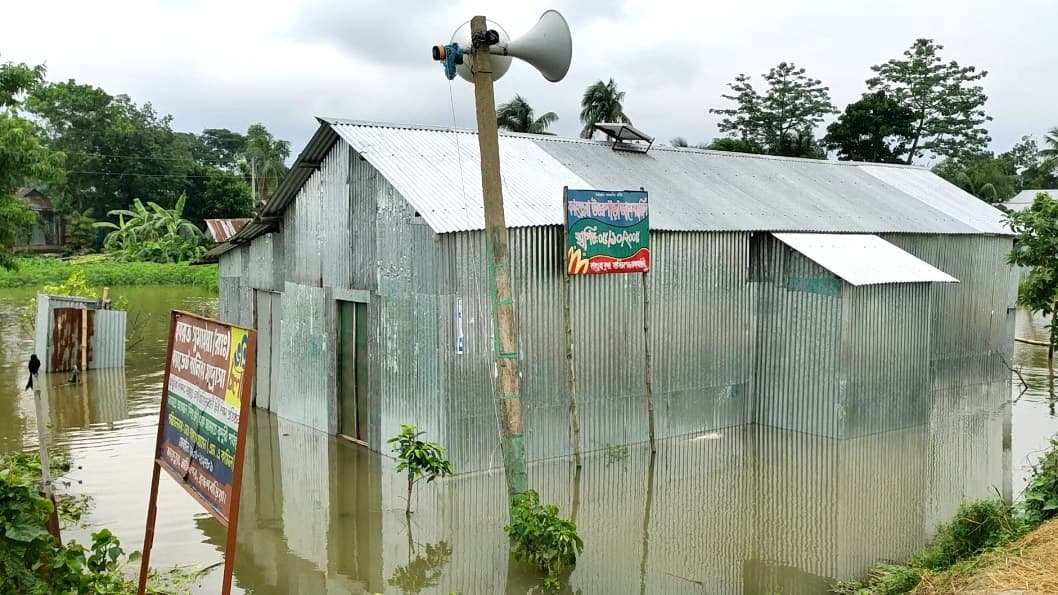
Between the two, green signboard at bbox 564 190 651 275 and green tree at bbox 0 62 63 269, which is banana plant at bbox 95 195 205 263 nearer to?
green tree at bbox 0 62 63 269

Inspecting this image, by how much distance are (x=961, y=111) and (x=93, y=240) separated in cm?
5344

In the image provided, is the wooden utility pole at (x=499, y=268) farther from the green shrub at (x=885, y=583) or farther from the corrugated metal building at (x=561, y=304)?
the green shrub at (x=885, y=583)

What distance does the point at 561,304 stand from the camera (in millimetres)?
11875

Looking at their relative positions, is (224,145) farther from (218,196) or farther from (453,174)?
(453,174)

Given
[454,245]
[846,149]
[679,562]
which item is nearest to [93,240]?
Answer: [846,149]

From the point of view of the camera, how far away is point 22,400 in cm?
1546

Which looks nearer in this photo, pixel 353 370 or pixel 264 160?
pixel 353 370

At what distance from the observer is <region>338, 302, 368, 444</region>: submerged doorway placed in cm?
1280

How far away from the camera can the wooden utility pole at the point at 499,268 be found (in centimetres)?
862

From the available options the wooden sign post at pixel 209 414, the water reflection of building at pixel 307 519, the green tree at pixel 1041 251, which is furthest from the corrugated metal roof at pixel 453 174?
the green tree at pixel 1041 251

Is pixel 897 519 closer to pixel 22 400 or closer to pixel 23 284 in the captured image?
pixel 22 400

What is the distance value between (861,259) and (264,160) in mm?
61480

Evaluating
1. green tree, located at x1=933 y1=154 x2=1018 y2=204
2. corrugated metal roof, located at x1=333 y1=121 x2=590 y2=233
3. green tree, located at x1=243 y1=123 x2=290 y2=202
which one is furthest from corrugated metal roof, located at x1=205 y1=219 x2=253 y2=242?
green tree, located at x1=933 y1=154 x2=1018 y2=204

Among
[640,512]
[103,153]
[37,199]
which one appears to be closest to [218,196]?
[103,153]
